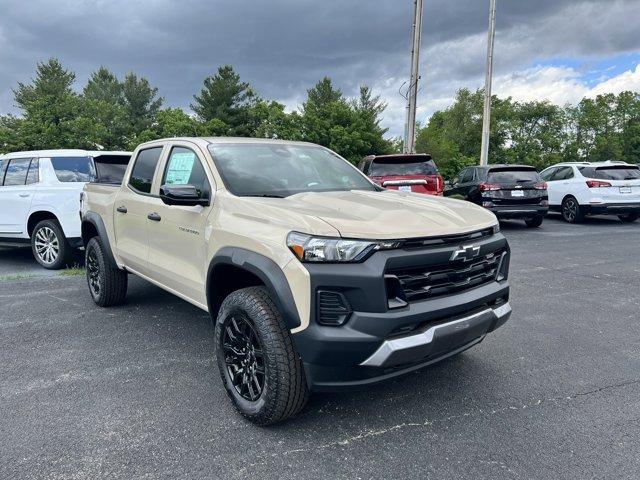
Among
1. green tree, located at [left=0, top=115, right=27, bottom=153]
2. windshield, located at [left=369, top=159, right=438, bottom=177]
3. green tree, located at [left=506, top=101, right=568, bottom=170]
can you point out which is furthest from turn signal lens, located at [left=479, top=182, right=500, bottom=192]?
green tree, located at [left=506, top=101, right=568, bottom=170]

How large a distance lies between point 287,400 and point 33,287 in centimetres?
514

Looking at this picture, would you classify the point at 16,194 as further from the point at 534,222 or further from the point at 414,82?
the point at 414,82

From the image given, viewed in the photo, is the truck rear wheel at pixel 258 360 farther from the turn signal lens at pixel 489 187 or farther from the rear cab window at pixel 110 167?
the turn signal lens at pixel 489 187

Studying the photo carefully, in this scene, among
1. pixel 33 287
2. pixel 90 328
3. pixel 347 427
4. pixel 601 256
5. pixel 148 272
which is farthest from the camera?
pixel 601 256

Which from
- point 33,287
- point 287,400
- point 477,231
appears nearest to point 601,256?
point 477,231

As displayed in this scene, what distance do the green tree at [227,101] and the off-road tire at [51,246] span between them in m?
35.4

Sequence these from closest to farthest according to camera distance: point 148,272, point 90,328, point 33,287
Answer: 1. point 148,272
2. point 90,328
3. point 33,287

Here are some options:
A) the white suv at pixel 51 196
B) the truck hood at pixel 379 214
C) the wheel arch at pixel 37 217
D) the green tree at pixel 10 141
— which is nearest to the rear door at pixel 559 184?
the truck hood at pixel 379 214

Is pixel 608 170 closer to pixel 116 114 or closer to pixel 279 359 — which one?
pixel 279 359

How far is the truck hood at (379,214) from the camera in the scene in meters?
2.60

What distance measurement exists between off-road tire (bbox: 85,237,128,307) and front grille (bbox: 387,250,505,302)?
11.7 ft

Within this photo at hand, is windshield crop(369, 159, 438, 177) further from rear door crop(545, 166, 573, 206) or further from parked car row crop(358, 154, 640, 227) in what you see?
rear door crop(545, 166, 573, 206)

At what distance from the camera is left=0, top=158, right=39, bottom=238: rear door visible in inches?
292

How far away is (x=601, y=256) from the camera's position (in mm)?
8195
